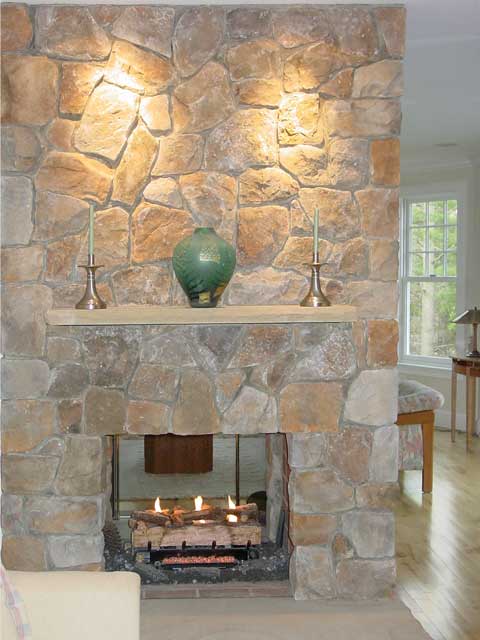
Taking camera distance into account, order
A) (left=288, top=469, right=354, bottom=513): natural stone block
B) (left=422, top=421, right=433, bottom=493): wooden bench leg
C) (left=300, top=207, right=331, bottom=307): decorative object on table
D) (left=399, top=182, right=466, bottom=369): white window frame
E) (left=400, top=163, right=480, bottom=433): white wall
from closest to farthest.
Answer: (left=300, top=207, right=331, bottom=307): decorative object on table, (left=288, top=469, right=354, bottom=513): natural stone block, (left=422, top=421, right=433, bottom=493): wooden bench leg, (left=400, top=163, right=480, bottom=433): white wall, (left=399, top=182, right=466, bottom=369): white window frame

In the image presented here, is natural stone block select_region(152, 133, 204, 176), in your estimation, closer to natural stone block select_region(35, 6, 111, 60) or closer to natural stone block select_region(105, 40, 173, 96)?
natural stone block select_region(105, 40, 173, 96)

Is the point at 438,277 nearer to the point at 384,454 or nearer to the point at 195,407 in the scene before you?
the point at 384,454

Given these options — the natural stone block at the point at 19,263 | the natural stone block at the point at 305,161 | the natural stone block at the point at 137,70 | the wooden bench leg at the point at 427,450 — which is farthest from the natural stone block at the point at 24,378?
the wooden bench leg at the point at 427,450

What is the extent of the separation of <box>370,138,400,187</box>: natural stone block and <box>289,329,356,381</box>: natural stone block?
2.13 feet

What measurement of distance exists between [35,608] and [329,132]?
7.40 ft

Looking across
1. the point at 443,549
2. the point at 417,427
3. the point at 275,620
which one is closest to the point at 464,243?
the point at 417,427

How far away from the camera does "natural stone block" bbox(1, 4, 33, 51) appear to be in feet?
11.8

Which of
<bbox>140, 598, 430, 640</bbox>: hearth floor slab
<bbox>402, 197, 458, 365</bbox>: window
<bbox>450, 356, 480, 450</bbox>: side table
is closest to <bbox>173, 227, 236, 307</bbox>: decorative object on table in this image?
<bbox>140, 598, 430, 640</bbox>: hearth floor slab

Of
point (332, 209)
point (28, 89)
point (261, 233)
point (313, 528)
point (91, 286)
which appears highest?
point (28, 89)

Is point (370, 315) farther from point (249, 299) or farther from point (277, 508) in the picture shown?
point (277, 508)

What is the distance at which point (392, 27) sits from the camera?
3.66 metres

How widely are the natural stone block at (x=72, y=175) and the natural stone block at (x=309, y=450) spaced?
131 cm

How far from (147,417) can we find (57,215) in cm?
90

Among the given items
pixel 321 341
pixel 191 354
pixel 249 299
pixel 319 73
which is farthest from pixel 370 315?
pixel 319 73
